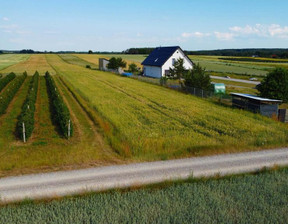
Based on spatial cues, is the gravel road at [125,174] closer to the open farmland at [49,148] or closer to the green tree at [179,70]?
the open farmland at [49,148]

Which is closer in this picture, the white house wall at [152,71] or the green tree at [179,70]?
the green tree at [179,70]

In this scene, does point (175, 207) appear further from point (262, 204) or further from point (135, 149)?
point (135, 149)

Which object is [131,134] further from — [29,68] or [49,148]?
[29,68]

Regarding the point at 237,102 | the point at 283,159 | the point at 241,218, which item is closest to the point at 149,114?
the point at 237,102

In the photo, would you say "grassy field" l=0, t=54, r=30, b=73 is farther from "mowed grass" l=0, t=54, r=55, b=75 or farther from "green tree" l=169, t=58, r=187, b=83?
"green tree" l=169, t=58, r=187, b=83

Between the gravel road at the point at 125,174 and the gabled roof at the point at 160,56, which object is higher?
the gabled roof at the point at 160,56

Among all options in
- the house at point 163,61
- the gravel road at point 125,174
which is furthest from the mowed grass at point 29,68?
the gravel road at point 125,174
